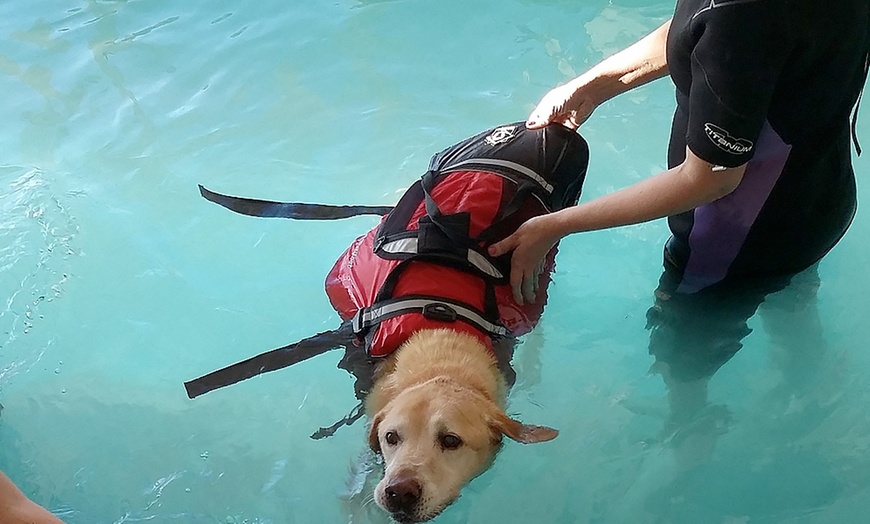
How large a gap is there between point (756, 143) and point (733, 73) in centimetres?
22

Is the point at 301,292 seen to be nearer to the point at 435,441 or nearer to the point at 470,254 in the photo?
the point at 470,254

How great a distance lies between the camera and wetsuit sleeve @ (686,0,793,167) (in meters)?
1.43

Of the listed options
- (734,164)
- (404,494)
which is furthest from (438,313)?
(734,164)

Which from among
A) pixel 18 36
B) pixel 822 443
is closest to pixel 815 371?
pixel 822 443

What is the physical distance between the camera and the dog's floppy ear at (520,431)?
201 cm

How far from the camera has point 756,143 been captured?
1.63 metres

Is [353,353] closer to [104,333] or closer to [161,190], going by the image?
[104,333]

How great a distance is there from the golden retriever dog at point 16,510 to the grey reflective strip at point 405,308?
998 millimetres

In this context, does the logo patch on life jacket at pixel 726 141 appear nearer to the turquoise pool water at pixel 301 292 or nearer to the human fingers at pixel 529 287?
the human fingers at pixel 529 287

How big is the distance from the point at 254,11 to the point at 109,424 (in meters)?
3.01

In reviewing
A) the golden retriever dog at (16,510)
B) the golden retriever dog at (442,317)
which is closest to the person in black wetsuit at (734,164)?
the golden retriever dog at (442,317)

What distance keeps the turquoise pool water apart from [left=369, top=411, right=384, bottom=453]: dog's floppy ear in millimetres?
427

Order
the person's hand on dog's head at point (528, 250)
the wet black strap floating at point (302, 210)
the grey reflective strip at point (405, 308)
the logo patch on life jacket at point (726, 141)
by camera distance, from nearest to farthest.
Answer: the logo patch on life jacket at point (726, 141) < the person's hand on dog's head at point (528, 250) < the grey reflective strip at point (405, 308) < the wet black strap floating at point (302, 210)

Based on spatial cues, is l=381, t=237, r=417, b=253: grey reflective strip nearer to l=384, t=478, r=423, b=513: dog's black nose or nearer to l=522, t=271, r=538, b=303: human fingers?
l=522, t=271, r=538, b=303: human fingers
